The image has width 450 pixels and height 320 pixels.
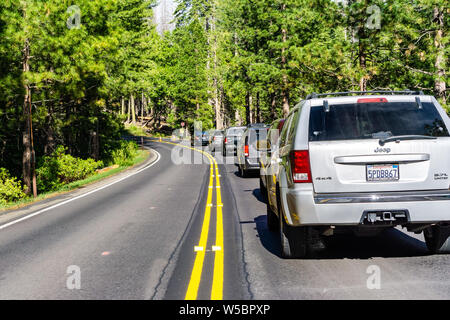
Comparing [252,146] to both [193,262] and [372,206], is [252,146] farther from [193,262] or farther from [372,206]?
[372,206]

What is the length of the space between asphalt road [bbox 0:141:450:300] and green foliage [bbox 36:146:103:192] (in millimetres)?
13494

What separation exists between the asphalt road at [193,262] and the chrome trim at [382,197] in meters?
0.90

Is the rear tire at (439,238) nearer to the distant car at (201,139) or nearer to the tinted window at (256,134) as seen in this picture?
the tinted window at (256,134)

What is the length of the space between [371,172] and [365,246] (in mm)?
1909

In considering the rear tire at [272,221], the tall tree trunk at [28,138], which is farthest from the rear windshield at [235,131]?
the rear tire at [272,221]

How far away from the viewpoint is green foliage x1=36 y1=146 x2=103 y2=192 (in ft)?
76.8

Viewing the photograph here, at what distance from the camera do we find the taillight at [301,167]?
552 centimetres

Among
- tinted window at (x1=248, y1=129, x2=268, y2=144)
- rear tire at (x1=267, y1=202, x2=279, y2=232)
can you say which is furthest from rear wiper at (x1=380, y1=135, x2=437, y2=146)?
tinted window at (x1=248, y1=129, x2=268, y2=144)

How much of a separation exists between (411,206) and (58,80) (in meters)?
17.8

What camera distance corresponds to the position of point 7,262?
669 cm

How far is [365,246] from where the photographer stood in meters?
6.94

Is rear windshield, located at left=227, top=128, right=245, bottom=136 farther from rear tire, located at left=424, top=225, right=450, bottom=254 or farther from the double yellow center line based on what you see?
rear tire, located at left=424, top=225, right=450, bottom=254

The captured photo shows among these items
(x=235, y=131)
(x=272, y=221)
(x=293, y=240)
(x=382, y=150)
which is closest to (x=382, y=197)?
(x=382, y=150)
